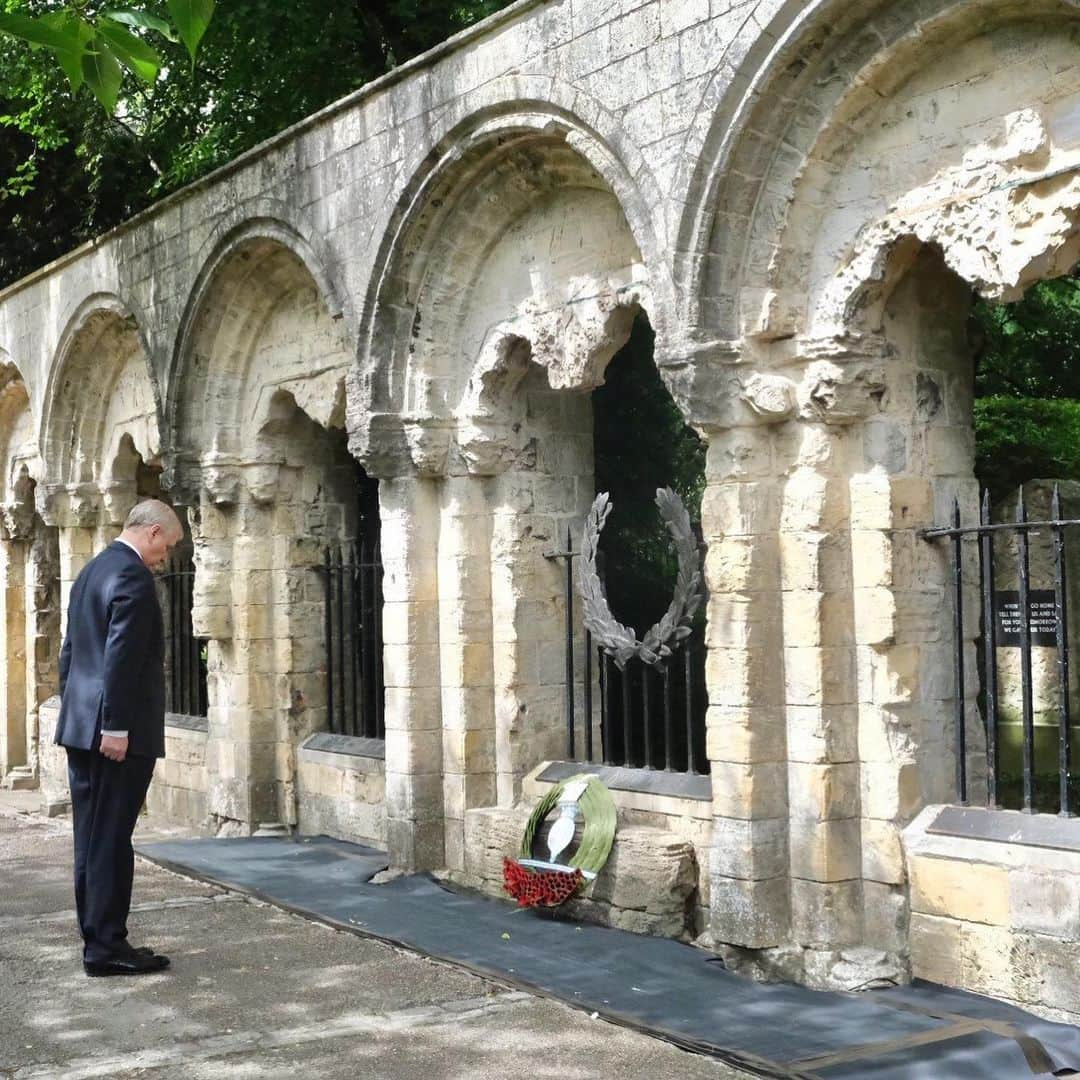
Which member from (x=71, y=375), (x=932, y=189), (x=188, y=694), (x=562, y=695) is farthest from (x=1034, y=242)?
(x=71, y=375)

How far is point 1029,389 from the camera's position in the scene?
11555 mm

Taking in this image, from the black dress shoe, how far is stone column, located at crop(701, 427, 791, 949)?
224 centimetres

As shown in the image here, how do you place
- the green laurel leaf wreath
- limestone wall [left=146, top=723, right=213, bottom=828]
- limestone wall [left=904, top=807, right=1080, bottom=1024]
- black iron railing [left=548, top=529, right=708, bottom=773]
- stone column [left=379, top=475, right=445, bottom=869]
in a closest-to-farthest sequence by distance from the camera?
limestone wall [left=904, top=807, right=1080, bottom=1024], the green laurel leaf wreath, black iron railing [left=548, top=529, right=708, bottom=773], stone column [left=379, top=475, right=445, bottom=869], limestone wall [left=146, top=723, right=213, bottom=828]

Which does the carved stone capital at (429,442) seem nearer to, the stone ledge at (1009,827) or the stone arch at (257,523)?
the stone arch at (257,523)

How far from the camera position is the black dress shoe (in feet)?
19.7

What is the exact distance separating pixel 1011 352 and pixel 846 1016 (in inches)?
273

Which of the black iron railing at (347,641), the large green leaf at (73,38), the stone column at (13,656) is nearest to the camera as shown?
the large green leaf at (73,38)

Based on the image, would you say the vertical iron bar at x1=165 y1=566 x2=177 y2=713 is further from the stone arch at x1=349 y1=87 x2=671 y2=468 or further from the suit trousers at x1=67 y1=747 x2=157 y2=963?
the suit trousers at x1=67 y1=747 x2=157 y2=963

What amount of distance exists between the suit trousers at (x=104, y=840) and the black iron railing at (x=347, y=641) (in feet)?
12.4

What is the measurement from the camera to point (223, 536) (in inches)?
406

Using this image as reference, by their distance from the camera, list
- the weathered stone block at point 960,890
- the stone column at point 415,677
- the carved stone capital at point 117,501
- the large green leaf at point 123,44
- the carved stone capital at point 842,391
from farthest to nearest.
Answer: the carved stone capital at point 117,501
the stone column at point 415,677
the carved stone capital at point 842,391
the weathered stone block at point 960,890
the large green leaf at point 123,44

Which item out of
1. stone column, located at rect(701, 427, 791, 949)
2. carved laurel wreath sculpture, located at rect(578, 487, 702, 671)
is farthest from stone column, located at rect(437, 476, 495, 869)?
stone column, located at rect(701, 427, 791, 949)

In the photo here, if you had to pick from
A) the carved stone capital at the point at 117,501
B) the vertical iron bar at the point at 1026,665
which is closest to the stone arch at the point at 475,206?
the vertical iron bar at the point at 1026,665

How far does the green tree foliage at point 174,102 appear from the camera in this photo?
12781 millimetres
